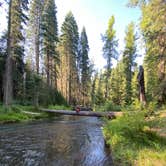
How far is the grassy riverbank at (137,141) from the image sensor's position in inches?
275

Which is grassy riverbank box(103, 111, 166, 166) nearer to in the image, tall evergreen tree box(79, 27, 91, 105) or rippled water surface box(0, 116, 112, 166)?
rippled water surface box(0, 116, 112, 166)

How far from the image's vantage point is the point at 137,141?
8.73 meters

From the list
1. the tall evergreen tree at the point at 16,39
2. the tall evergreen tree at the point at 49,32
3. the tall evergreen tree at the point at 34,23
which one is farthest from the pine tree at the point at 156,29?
the tall evergreen tree at the point at 49,32

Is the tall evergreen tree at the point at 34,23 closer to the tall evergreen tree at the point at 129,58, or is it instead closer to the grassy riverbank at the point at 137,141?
the tall evergreen tree at the point at 129,58

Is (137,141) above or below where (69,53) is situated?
below

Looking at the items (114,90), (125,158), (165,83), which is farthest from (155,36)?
(114,90)

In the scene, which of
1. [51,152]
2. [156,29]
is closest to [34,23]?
[156,29]

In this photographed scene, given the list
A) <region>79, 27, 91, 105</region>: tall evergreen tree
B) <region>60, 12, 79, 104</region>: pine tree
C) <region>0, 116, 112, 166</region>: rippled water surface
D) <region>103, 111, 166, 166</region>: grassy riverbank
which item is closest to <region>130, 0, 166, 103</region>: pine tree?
<region>103, 111, 166, 166</region>: grassy riverbank

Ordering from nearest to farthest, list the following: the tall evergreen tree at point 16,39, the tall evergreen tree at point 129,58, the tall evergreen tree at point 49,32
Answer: the tall evergreen tree at point 16,39 → the tall evergreen tree at point 49,32 → the tall evergreen tree at point 129,58

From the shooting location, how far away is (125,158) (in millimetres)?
7438

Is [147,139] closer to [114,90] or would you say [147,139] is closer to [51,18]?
[51,18]

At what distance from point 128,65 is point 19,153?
39.8 metres

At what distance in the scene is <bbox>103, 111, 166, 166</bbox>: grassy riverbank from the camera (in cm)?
698

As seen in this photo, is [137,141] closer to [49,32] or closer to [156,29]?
[156,29]
